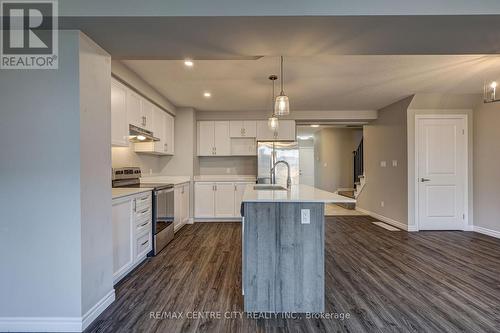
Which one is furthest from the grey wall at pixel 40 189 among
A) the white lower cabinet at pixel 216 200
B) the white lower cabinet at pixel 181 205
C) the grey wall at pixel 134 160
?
the white lower cabinet at pixel 216 200

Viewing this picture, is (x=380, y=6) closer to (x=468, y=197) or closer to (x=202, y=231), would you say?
(x=202, y=231)

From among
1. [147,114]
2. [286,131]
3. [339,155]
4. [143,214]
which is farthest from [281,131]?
[339,155]

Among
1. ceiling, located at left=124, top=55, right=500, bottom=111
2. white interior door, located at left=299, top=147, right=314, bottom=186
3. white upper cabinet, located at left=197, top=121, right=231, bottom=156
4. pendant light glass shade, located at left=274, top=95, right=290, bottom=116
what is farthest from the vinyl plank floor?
white interior door, located at left=299, top=147, right=314, bottom=186

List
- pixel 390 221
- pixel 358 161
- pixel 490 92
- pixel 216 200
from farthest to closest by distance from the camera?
pixel 358 161, pixel 216 200, pixel 390 221, pixel 490 92

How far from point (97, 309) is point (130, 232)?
86 cm

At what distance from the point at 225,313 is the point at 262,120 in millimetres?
4187

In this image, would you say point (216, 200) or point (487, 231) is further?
point (216, 200)

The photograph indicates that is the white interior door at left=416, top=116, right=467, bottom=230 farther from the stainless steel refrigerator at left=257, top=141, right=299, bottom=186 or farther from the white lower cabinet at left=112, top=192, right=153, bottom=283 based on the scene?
the white lower cabinet at left=112, top=192, right=153, bottom=283

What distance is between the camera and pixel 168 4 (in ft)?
5.34

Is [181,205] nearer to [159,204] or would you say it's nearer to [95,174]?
[159,204]

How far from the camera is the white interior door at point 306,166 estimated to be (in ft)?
34.5

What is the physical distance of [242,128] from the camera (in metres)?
5.47

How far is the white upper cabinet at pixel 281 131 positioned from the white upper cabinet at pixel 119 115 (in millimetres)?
2995

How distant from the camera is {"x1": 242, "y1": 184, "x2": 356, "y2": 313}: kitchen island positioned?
1.98 meters
